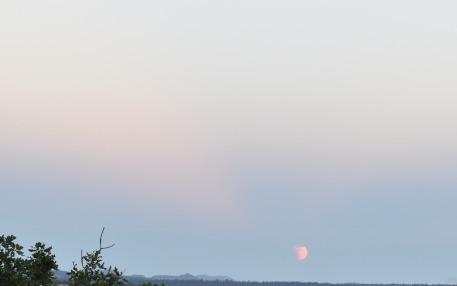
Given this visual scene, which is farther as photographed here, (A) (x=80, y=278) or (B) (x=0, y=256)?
(B) (x=0, y=256)

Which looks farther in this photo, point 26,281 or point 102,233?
point 26,281

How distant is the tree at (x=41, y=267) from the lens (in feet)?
80.7

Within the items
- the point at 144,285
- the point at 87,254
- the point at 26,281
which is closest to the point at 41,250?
the point at 26,281

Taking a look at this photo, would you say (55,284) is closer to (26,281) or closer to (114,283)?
(26,281)

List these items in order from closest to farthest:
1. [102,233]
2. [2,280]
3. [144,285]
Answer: [102,233]
[144,285]
[2,280]

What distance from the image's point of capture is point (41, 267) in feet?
81.6

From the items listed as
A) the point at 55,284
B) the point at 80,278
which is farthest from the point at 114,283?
the point at 55,284

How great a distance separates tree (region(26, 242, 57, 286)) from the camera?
80.7ft

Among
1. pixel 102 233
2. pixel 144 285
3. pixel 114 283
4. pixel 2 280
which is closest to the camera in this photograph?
pixel 102 233

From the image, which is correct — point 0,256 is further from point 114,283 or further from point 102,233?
point 102,233

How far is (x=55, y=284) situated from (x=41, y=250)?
1.46 m

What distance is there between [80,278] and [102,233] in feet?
18.4

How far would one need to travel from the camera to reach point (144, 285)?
66.7 ft

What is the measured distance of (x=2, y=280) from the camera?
2419 cm
